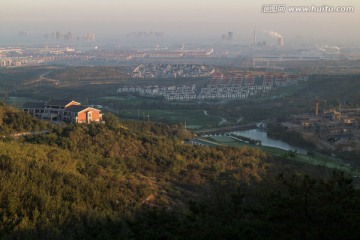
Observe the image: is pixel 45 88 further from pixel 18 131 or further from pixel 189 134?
pixel 18 131

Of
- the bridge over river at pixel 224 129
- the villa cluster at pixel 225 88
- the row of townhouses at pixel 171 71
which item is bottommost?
the bridge over river at pixel 224 129

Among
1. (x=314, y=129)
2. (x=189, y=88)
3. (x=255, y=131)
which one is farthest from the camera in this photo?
(x=189, y=88)

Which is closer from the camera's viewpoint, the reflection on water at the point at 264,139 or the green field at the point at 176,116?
the reflection on water at the point at 264,139

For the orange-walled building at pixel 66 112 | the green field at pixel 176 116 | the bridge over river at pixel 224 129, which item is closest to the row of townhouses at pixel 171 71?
the green field at pixel 176 116

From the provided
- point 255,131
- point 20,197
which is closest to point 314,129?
point 255,131

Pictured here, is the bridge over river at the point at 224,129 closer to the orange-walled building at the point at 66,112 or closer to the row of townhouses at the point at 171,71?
the orange-walled building at the point at 66,112

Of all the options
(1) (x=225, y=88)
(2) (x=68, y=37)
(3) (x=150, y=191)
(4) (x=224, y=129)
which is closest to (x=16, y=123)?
(3) (x=150, y=191)

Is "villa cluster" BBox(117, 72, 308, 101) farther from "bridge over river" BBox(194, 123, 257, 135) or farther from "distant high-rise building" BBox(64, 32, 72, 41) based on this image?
"distant high-rise building" BBox(64, 32, 72, 41)

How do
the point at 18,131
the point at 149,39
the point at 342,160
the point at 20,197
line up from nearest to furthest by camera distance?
the point at 20,197 → the point at 18,131 → the point at 342,160 → the point at 149,39
